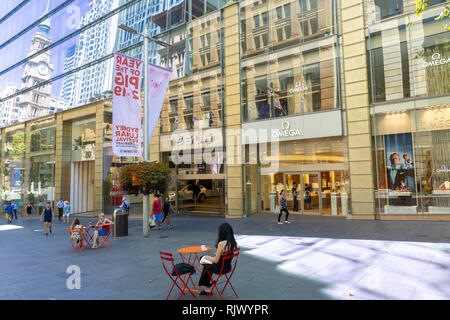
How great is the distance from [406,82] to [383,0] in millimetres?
4186

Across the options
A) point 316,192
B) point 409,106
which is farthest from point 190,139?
point 409,106

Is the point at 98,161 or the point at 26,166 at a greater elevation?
the point at 26,166

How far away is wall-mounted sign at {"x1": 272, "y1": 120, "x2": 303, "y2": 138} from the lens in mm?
16234

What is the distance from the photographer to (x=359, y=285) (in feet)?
18.8

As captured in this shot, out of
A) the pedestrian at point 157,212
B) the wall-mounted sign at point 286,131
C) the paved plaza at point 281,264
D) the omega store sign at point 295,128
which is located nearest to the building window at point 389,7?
the omega store sign at point 295,128

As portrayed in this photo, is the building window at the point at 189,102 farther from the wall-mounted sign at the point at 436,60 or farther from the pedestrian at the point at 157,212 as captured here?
the wall-mounted sign at the point at 436,60

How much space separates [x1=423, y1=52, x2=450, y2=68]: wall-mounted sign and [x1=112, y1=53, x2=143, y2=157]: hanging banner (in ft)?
41.7

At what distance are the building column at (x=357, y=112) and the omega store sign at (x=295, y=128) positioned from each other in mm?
751

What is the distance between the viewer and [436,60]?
13.2m

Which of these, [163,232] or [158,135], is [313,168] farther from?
[158,135]

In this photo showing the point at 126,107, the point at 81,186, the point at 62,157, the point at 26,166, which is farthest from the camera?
the point at 26,166

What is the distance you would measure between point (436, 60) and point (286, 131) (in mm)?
7405

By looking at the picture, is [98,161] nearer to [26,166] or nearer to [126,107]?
[26,166]

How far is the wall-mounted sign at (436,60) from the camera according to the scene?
512 inches
